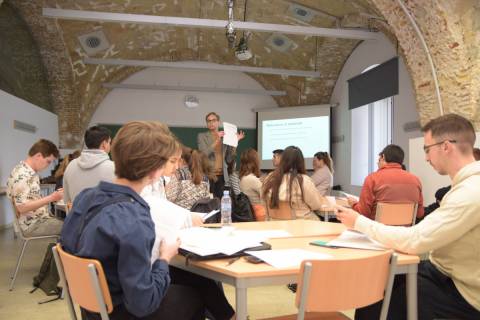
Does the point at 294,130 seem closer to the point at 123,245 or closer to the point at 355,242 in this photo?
the point at 355,242

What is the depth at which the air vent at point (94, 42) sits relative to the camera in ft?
29.3

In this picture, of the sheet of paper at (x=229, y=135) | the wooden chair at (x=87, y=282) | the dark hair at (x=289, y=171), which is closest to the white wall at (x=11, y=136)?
the sheet of paper at (x=229, y=135)

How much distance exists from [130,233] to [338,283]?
0.73 m

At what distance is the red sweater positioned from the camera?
368cm

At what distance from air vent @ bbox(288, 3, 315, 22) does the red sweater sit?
204 inches

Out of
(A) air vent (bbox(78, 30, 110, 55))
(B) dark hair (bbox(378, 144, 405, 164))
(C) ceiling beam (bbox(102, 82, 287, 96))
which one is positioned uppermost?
(A) air vent (bbox(78, 30, 110, 55))

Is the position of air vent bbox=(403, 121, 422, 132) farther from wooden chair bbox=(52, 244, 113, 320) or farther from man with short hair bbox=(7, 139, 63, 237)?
wooden chair bbox=(52, 244, 113, 320)

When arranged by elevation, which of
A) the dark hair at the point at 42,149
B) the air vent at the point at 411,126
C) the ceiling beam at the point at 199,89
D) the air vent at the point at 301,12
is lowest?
the dark hair at the point at 42,149

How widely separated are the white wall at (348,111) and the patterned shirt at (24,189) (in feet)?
19.8

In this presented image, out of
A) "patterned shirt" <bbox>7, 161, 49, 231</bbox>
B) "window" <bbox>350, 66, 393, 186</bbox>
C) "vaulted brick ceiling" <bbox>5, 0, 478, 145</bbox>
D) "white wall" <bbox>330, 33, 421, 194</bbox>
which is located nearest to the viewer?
"patterned shirt" <bbox>7, 161, 49, 231</bbox>

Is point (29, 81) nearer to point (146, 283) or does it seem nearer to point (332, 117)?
point (332, 117)

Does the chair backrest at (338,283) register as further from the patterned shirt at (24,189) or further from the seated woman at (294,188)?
the patterned shirt at (24,189)

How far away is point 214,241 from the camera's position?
191 cm

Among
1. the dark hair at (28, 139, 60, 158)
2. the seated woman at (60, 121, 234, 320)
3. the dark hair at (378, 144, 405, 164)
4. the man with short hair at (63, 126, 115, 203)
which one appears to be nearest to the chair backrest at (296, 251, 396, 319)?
the seated woman at (60, 121, 234, 320)
